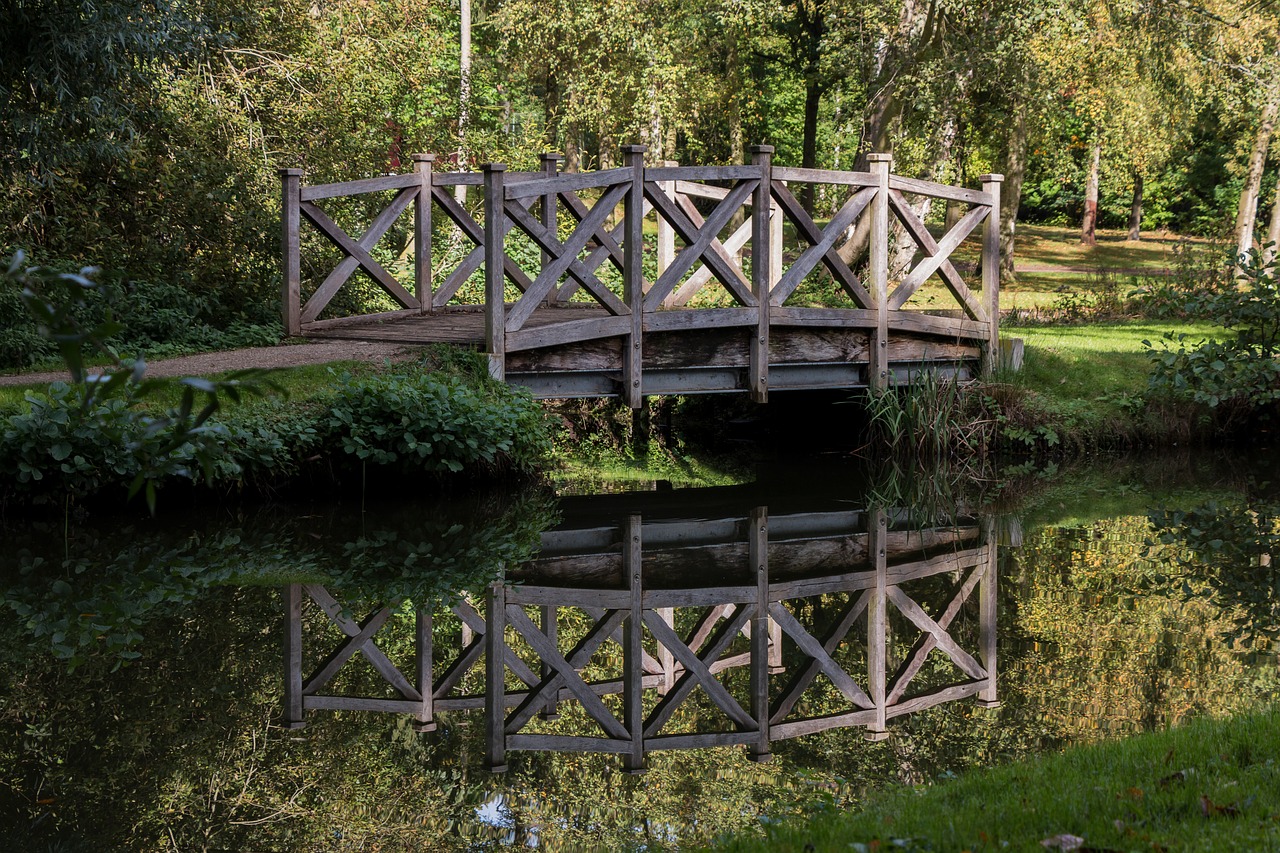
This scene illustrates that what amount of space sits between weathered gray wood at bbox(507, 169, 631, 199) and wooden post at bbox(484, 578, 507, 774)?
3.90 meters

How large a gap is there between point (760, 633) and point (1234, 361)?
25.6 ft

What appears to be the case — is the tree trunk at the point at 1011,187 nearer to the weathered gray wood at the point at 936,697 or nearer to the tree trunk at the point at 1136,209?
the tree trunk at the point at 1136,209

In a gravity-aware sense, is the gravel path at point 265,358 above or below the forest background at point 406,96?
below

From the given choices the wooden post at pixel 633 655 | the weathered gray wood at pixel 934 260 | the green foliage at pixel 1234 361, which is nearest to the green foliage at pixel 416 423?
the wooden post at pixel 633 655

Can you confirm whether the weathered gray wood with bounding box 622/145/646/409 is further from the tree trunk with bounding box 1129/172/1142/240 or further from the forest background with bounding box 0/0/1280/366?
the tree trunk with bounding box 1129/172/1142/240

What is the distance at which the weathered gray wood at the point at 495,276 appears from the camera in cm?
1077

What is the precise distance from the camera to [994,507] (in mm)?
10797

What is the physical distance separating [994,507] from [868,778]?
20.2ft

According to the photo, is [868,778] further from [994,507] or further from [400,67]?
[400,67]

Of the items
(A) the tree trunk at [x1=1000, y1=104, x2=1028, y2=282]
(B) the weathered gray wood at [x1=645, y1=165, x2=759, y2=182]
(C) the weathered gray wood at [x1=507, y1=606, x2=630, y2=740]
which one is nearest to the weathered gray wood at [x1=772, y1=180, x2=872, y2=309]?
(B) the weathered gray wood at [x1=645, y1=165, x2=759, y2=182]

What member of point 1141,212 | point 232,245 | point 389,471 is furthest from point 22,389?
point 1141,212

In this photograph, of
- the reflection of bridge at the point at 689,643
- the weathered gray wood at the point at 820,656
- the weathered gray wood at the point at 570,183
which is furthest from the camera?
the weathered gray wood at the point at 570,183

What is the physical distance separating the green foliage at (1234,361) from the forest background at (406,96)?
0.88 m

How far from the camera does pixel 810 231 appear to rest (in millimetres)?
11898
